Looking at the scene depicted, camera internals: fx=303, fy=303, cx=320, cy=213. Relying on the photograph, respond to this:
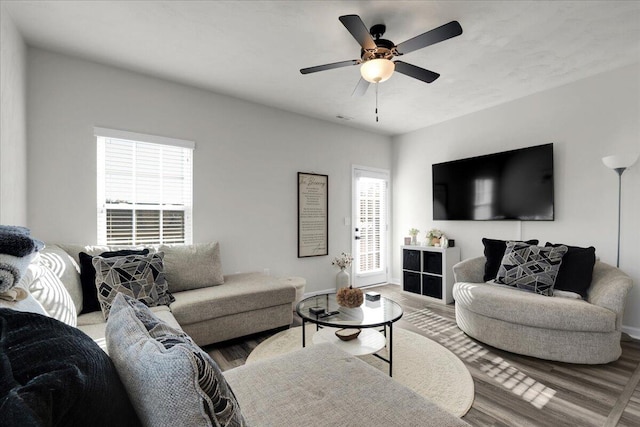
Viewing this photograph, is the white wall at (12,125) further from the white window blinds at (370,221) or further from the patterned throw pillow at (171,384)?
the white window blinds at (370,221)

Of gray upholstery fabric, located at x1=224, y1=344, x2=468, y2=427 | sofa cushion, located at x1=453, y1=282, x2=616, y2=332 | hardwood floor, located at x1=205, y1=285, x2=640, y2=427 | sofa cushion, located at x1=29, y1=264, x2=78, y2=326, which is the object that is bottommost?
hardwood floor, located at x1=205, y1=285, x2=640, y2=427

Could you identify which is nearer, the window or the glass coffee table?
the glass coffee table

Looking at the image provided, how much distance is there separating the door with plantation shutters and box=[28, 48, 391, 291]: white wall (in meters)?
0.20

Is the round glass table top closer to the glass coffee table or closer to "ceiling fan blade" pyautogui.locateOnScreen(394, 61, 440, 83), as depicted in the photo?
the glass coffee table

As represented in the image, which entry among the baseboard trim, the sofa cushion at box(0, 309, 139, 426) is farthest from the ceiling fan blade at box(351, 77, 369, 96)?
the baseboard trim

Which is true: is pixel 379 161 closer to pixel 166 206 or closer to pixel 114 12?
pixel 166 206

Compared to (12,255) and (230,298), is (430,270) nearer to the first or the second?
(230,298)

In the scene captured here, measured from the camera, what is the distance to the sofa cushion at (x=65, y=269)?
213 centimetres

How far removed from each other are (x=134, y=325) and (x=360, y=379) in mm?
919

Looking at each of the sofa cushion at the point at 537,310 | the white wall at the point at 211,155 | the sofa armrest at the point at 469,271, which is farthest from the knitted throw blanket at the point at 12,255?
the sofa armrest at the point at 469,271

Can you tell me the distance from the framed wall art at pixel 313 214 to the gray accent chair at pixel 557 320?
2215 mm

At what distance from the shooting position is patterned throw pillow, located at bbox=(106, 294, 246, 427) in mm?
591

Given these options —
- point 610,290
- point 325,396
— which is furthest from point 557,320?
point 325,396

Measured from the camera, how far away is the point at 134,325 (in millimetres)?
838
